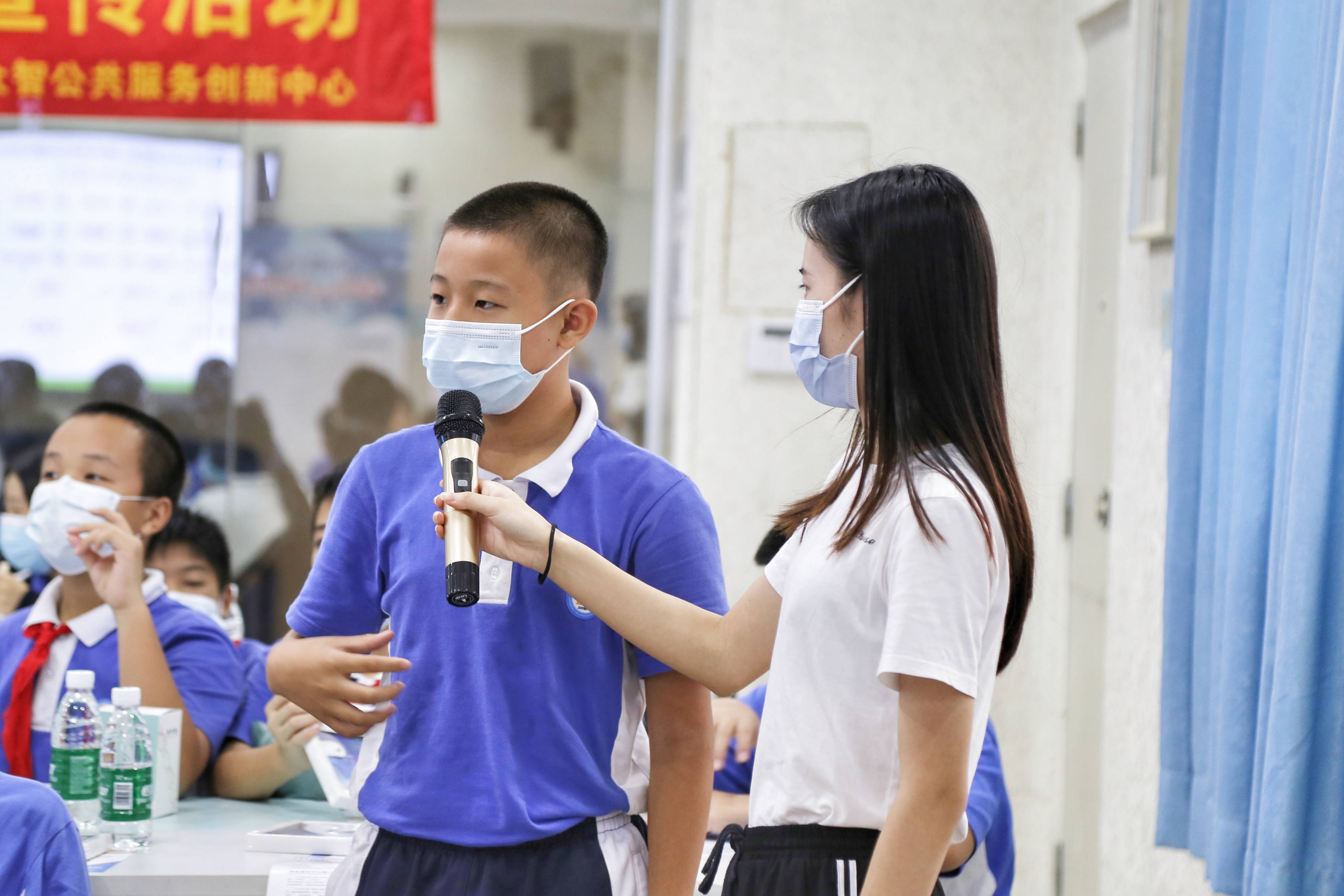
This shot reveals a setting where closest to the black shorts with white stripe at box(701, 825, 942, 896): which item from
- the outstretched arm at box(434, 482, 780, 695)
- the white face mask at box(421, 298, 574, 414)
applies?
the outstretched arm at box(434, 482, 780, 695)

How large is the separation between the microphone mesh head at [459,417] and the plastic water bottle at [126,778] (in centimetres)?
105

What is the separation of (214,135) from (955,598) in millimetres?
3629

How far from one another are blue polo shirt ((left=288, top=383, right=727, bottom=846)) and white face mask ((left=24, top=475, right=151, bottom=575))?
1.12 meters

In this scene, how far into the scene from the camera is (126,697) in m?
2.02

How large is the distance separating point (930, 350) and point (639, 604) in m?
0.36

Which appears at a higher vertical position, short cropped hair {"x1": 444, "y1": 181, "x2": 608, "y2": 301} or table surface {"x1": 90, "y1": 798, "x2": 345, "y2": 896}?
short cropped hair {"x1": 444, "y1": 181, "x2": 608, "y2": 301}

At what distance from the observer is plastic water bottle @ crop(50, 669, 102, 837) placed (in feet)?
6.60

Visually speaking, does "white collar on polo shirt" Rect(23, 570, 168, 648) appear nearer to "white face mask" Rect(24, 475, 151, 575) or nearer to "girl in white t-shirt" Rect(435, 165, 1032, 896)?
"white face mask" Rect(24, 475, 151, 575)

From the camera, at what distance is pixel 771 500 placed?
3.34 meters

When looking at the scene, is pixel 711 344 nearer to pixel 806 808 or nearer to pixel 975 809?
pixel 975 809

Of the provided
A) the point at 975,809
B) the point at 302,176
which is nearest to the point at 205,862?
the point at 975,809

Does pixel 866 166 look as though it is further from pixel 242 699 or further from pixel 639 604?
pixel 639 604

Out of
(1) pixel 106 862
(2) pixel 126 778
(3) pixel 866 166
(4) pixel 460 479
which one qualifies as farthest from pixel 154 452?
(3) pixel 866 166

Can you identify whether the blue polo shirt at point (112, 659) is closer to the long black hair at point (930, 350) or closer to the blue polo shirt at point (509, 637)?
the blue polo shirt at point (509, 637)
